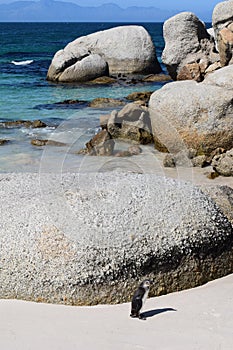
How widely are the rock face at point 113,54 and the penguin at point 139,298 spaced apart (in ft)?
77.6

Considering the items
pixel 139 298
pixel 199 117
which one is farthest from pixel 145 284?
pixel 199 117

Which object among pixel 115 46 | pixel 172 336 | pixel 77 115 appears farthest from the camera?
pixel 115 46

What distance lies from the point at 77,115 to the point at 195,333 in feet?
49.8

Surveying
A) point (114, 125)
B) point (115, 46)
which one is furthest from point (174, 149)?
point (115, 46)

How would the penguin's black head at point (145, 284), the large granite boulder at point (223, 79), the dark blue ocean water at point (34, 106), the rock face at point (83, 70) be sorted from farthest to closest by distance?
the rock face at point (83, 70) → the dark blue ocean water at point (34, 106) → the large granite boulder at point (223, 79) → the penguin's black head at point (145, 284)

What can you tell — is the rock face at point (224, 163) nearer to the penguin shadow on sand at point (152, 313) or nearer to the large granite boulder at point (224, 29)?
the penguin shadow on sand at point (152, 313)

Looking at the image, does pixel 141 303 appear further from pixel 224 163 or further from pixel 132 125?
pixel 132 125

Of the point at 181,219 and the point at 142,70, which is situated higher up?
the point at 181,219

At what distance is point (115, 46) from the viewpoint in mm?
29781

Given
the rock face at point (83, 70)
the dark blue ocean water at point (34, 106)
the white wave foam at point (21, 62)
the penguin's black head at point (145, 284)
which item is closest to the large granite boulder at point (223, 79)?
the dark blue ocean water at point (34, 106)

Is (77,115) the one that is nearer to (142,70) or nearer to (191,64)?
(191,64)

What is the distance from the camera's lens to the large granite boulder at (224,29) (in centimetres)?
2105

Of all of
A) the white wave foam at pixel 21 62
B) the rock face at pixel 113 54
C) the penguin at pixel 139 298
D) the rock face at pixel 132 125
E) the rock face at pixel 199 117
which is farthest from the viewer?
the white wave foam at pixel 21 62

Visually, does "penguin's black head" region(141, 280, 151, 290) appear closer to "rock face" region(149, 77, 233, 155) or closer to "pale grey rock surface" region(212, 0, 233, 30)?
"rock face" region(149, 77, 233, 155)
